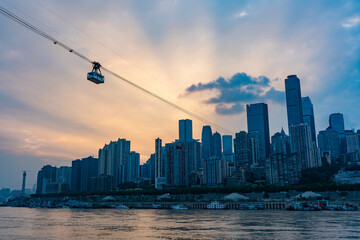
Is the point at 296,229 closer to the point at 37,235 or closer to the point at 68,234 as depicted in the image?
the point at 68,234

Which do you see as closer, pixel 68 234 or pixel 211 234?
pixel 211 234

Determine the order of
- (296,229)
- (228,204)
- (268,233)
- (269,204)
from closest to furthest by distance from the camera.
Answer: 1. (268,233)
2. (296,229)
3. (269,204)
4. (228,204)

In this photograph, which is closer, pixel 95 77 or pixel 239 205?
pixel 95 77

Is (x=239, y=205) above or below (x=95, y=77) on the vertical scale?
below

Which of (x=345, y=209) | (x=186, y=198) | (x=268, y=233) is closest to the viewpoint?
(x=268, y=233)

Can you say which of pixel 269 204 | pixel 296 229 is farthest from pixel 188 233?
pixel 269 204

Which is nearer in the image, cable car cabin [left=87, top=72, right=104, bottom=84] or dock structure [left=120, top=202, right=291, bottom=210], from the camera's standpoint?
cable car cabin [left=87, top=72, right=104, bottom=84]

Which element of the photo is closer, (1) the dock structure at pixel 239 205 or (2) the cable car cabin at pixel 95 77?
(2) the cable car cabin at pixel 95 77

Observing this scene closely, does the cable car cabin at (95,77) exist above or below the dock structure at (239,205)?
above
